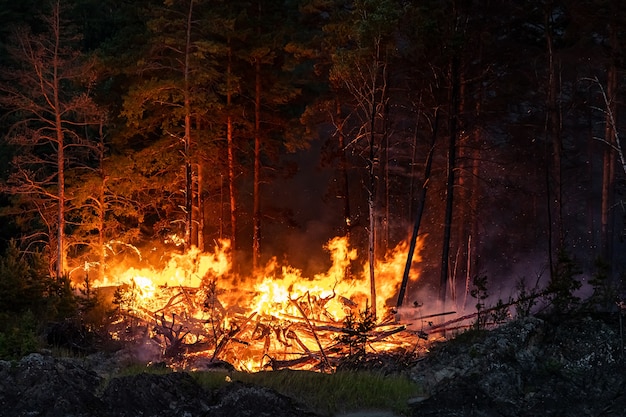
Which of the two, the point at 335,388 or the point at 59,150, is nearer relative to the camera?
the point at 335,388

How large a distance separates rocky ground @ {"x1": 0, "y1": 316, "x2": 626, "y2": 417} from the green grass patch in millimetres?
244

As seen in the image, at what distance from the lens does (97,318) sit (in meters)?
14.8

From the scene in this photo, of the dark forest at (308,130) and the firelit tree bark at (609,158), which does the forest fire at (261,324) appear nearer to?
the dark forest at (308,130)

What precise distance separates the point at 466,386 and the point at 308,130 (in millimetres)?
15880

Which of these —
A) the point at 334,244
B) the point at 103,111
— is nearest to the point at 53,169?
the point at 103,111

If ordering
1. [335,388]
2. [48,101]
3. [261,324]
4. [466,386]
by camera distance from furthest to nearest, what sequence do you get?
[48,101]
[261,324]
[335,388]
[466,386]

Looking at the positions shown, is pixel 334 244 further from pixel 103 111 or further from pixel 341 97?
pixel 103 111

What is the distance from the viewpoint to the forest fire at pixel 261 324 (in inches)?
521

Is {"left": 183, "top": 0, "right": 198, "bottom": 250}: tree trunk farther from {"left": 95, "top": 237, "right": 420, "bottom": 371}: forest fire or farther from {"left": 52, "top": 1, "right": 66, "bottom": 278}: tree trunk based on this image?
{"left": 95, "top": 237, "right": 420, "bottom": 371}: forest fire

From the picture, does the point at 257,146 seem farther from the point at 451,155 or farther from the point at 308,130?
the point at 451,155

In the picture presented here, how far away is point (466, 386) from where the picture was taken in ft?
32.6

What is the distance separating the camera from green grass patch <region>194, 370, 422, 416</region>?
980cm

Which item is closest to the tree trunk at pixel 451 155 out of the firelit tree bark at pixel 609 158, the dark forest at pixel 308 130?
the dark forest at pixel 308 130

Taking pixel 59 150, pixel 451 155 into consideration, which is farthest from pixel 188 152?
pixel 451 155
